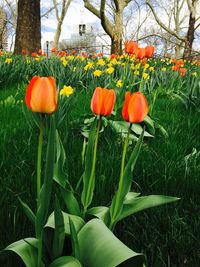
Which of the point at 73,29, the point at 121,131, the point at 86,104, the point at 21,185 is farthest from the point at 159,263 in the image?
the point at 73,29

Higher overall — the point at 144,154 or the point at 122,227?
the point at 144,154

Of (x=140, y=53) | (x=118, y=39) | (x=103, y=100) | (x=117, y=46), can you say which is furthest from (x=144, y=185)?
(x=118, y=39)

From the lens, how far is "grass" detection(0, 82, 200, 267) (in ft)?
3.84

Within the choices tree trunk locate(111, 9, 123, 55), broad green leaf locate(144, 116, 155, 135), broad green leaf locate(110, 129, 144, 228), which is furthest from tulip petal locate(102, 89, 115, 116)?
tree trunk locate(111, 9, 123, 55)

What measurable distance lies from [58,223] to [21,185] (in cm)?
64

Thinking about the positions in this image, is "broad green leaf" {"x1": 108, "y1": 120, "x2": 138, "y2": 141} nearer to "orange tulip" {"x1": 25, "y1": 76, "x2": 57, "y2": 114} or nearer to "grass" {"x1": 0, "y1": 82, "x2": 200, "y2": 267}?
"grass" {"x1": 0, "y1": 82, "x2": 200, "y2": 267}

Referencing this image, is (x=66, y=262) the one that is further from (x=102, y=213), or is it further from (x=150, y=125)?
(x=150, y=125)

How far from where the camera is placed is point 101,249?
870mm

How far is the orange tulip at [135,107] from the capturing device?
3.14ft

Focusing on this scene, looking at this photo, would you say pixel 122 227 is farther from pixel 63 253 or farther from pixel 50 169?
pixel 50 169

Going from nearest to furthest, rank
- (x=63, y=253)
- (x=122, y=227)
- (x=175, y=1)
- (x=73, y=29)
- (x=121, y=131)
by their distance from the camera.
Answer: (x=63, y=253), (x=122, y=227), (x=121, y=131), (x=175, y=1), (x=73, y=29)

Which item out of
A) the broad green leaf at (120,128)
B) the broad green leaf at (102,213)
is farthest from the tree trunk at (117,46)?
the broad green leaf at (102,213)

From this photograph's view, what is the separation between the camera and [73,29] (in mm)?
90062

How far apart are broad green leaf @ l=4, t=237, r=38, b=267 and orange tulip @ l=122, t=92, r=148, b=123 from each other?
17.9 inches
